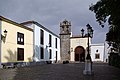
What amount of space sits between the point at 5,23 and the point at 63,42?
89.5 ft

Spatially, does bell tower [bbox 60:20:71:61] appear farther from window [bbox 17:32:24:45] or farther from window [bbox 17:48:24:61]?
window [bbox 17:32:24:45]

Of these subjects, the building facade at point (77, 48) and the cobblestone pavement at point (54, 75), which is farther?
the building facade at point (77, 48)

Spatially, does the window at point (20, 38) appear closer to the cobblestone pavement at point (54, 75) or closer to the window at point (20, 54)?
the window at point (20, 54)

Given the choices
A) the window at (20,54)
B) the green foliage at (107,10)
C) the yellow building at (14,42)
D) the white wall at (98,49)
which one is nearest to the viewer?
the green foliage at (107,10)

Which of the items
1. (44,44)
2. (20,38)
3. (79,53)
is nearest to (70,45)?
(79,53)

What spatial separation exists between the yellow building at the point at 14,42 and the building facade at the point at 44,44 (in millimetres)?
1438

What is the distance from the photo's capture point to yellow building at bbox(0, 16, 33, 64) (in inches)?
981

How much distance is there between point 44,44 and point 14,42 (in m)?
11.5

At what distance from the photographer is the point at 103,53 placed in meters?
52.9

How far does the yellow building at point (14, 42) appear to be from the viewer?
81.8 ft

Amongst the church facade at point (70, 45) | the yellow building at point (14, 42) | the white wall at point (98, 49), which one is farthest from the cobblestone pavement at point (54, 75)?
the white wall at point (98, 49)

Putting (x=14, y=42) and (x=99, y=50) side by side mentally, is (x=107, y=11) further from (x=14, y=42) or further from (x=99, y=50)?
(x=99, y=50)

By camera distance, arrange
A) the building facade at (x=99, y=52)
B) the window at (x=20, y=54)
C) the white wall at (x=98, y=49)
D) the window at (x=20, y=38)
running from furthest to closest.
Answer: the white wall at (x=98, y=49) < the building facade at (x=99, y=52) < the window at (x=20, y=38) < the window at (x=20, y=54)

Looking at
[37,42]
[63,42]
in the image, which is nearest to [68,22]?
[63,42]
